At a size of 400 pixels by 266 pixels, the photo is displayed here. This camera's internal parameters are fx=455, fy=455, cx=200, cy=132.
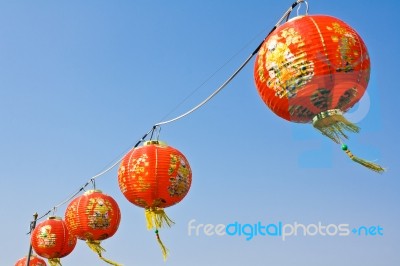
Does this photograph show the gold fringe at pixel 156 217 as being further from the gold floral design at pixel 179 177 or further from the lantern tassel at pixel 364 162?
the lantern tassel at pixel 364 162

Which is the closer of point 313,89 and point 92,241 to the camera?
point 313,89

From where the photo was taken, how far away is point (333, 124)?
3.08 metres

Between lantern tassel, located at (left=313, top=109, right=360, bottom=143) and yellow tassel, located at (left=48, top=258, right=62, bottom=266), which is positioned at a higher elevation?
yellow tassel, located at (left=48, top=258, right=62, bottom=266)

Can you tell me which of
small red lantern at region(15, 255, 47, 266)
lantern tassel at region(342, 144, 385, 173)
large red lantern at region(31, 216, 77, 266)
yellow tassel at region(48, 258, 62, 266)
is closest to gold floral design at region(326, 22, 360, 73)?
lantern tassel at region(342, 144, 385, 173)

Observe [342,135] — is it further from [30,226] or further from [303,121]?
[30,226]

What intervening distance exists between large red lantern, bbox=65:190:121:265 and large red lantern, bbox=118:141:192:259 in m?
1.56

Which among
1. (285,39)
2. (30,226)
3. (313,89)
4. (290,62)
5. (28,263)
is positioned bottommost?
(313,89)

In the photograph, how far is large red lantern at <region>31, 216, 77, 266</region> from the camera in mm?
8539

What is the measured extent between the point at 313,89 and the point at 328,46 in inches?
12.8

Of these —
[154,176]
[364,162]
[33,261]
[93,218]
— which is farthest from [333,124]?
[33,261]

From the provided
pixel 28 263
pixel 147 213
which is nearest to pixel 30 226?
pixel 28 263

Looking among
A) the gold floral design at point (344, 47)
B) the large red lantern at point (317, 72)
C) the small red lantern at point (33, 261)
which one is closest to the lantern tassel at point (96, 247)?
the large red lantern at point (317, 72)

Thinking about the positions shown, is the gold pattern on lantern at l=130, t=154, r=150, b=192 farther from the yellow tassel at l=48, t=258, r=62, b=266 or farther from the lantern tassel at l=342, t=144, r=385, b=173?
the yellow tassel at l=48, t=258, r=62, b=266

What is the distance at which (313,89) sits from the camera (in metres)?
2.94
